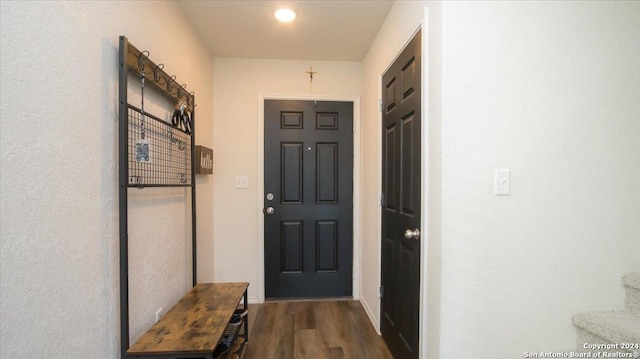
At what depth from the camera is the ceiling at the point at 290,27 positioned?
73.2 inches

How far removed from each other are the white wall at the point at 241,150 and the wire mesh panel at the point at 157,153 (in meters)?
0.73

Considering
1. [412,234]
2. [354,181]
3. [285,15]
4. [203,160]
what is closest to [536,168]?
[412,234]

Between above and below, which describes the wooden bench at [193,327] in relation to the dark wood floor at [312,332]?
above

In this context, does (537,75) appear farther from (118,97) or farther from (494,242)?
(118,97)

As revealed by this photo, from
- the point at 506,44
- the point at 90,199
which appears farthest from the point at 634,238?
the point at 90,199

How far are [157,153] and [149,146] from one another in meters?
0.16

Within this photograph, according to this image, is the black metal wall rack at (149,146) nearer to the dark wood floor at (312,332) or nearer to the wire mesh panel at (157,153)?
the wire mesh panel at (157,153)

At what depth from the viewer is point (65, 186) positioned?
0.95 meters

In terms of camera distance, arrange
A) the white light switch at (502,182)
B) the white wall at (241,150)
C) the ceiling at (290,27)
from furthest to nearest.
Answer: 1. the white wall at (241,150)
2. the ceiling at (290,27)
3. the white light switch at (502,182)

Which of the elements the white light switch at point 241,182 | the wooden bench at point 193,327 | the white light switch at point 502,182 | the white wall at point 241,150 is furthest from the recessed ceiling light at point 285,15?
the wooden bench at point 193,327

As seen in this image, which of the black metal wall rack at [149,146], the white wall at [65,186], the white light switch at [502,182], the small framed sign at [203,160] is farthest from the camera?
the small framed sign at [203,160]

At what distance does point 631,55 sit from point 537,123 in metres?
0.63

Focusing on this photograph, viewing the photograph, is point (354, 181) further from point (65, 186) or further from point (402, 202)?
point (65, 186)

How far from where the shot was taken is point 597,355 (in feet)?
4.27
